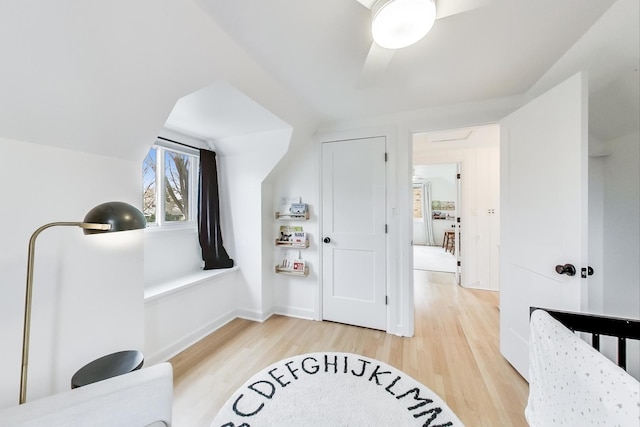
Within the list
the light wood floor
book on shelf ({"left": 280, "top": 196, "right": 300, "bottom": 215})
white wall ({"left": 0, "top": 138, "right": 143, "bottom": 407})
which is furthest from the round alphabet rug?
book on shelf ({"left": 280, "top": 196, "right": 300, "bottom": 215})

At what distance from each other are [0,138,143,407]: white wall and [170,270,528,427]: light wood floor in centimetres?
61

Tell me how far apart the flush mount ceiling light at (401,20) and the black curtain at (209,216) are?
216 cm

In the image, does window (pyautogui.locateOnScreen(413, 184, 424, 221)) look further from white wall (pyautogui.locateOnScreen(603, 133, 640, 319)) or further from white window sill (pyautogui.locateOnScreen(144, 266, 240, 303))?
white window sill (pyautogui.locateOnScreen(144, 266, 240, 303))

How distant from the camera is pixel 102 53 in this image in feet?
3.17

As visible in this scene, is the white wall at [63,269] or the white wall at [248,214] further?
the white wall at [248,214]

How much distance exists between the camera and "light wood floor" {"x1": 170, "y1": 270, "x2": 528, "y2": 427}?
139 centimetres

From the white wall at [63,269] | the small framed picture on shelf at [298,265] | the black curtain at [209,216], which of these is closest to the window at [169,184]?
the black curtain at [209,216]

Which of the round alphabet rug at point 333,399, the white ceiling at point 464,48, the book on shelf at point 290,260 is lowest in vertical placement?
the round alphabet rug at point 333,399

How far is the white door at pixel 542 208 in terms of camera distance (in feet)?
4.01

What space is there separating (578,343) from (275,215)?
244cm

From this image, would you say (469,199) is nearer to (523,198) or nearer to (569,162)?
(523,198)

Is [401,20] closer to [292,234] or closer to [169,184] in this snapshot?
[292,234]

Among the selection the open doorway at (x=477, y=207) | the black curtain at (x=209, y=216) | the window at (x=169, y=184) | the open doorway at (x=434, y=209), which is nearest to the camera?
the window at (x=169, y=184)

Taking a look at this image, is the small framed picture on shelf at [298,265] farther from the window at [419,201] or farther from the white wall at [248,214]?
the window at [419,201]
